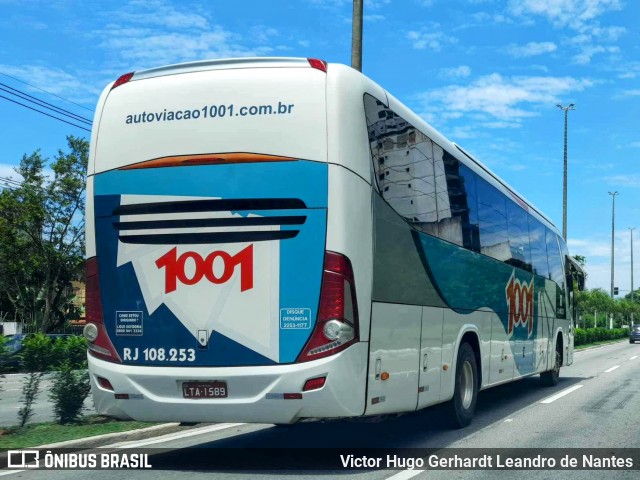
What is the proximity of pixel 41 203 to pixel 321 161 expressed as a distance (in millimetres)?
37649

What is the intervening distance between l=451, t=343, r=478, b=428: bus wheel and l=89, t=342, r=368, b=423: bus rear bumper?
3.26 metres

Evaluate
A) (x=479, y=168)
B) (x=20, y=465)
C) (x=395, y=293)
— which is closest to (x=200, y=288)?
(x=395, y=293)

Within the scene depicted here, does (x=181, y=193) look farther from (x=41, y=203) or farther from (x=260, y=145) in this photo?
(x=41, y=203)

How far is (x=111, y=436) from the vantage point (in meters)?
8.95

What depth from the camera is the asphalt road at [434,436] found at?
23.8 feet

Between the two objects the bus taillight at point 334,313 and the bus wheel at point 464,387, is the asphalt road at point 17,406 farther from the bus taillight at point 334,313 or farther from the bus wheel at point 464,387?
the bus wheel at point 464,387

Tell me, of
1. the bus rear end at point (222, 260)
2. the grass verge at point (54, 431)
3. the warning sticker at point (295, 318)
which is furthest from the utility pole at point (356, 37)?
the warning sticker at point (295, 318)

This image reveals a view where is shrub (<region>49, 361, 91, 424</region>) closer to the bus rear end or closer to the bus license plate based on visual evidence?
the bus rear end

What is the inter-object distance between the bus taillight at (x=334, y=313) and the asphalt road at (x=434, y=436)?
1.24 meters

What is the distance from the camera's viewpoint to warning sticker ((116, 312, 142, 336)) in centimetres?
742

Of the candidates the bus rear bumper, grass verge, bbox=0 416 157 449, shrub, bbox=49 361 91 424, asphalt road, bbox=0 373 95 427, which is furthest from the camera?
asphalt road, bbox=0 373 95 427

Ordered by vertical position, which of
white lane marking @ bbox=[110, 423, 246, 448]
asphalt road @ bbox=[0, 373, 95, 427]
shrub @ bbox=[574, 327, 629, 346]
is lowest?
shrub @ bbox=[574, 327, 629, 346]

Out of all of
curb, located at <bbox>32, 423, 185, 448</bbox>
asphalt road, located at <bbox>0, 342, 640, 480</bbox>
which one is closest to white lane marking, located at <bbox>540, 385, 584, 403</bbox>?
asphalt road, located at <bbox>0, 342, 640, 480</bbox>

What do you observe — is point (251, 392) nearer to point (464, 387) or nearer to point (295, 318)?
point (295, 318)
